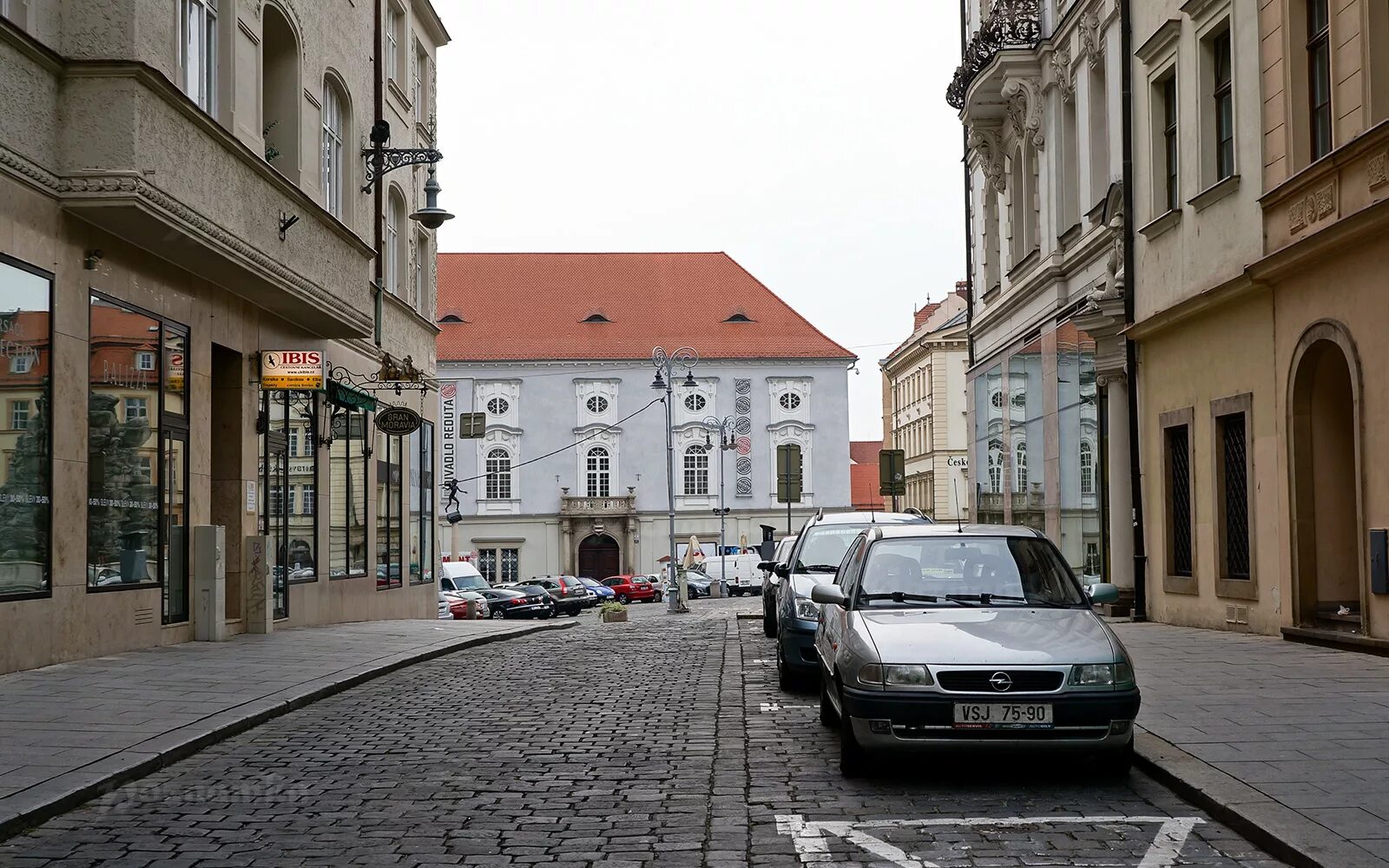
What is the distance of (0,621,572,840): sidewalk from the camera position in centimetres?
855

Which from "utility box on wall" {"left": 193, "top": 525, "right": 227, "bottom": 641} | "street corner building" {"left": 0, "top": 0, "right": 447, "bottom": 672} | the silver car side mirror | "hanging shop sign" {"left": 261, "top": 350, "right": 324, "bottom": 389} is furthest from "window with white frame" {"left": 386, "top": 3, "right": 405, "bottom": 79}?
the silver car side mirror

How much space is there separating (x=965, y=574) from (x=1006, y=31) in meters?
21.0

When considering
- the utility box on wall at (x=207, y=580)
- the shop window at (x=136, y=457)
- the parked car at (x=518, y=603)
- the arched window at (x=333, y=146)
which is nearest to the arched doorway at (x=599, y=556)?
the parked car at (x=518, y=603)

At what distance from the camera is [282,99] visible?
21406 mm

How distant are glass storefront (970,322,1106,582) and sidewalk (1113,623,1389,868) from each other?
9540mm

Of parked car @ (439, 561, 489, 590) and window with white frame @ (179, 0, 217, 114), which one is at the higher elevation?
window with white frame @ (179, 0, 217, 114)

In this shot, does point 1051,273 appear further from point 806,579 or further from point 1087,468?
point 806,579

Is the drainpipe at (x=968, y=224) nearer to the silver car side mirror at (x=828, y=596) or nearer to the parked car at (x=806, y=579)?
the parked car at (x=806, y=579)

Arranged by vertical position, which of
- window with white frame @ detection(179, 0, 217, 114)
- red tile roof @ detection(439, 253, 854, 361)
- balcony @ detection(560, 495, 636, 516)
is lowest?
balcony @ detection(560, 495, 636, 516)

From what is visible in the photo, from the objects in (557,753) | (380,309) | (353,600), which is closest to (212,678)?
(557,753)

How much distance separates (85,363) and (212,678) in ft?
12.2

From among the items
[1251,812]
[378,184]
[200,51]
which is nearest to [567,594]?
[378,184]

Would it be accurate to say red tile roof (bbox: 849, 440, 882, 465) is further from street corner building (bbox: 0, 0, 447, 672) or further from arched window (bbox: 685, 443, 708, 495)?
street corner building (bbox: 0, 0, 447, 672)

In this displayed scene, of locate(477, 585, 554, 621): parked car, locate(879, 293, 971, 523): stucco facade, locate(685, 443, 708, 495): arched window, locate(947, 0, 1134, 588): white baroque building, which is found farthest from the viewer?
locate(685, 443, 708, 495): arched window
